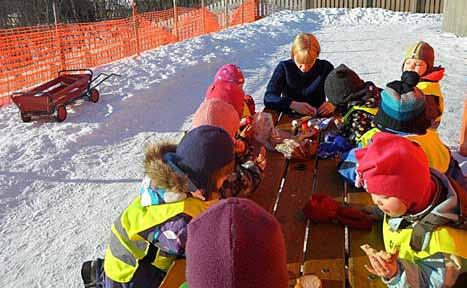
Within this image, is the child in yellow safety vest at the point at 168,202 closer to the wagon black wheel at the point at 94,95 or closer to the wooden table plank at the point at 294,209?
the wooden table plank at the point at 294,209

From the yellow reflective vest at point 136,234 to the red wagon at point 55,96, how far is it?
504cm

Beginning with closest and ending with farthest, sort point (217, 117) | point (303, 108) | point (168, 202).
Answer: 1. point (168, 202)
2. point (217, 117)
3. point (303, 108)

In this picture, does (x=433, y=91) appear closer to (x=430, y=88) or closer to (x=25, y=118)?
(x=430, y=88)

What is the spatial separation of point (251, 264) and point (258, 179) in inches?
62.5

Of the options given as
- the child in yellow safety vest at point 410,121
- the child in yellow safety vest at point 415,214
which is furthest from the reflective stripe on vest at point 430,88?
the child in yellow safety vest at point 415,214

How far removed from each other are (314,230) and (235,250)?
1.19 metres

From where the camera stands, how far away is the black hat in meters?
4.06

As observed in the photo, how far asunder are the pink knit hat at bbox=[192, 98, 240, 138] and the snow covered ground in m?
1.62

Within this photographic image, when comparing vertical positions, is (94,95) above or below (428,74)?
below

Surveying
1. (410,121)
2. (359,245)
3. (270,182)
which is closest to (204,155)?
(359,245)

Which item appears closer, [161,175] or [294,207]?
[161,175]

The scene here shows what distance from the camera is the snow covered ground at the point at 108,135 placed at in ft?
13.6

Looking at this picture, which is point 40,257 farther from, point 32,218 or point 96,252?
point 32,218

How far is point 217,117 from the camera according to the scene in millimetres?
2975
